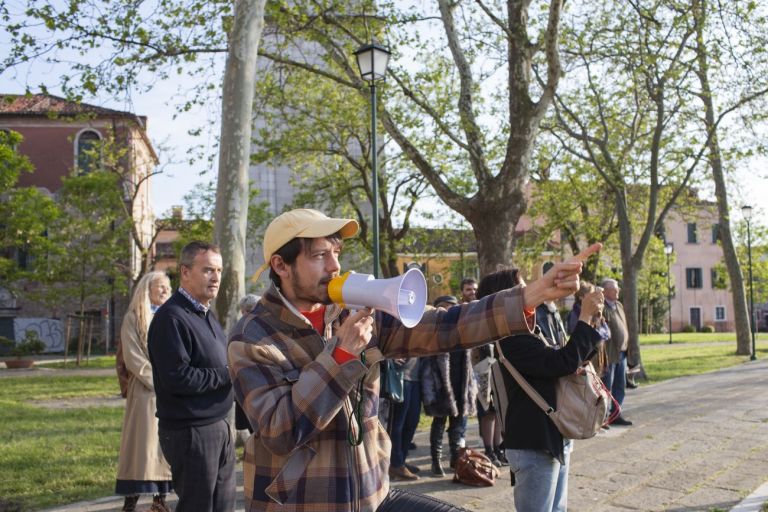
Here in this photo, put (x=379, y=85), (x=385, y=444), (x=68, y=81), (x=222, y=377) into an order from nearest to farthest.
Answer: (x=385, y=444)
(x=222, y=377)
(x=68, y=81)
(x=379, y=85)

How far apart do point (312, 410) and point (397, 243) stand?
26.1 metres

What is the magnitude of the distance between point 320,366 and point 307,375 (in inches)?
2.0

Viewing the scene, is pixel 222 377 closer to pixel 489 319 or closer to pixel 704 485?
pixel 489 319

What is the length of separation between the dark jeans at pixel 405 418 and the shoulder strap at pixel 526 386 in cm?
384

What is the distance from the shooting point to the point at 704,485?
694 centimetres

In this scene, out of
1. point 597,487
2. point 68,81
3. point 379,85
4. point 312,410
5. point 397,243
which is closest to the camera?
point 312,410

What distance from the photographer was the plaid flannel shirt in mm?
2295

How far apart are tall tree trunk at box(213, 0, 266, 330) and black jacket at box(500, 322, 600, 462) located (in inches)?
216

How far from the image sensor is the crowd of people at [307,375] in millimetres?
2395

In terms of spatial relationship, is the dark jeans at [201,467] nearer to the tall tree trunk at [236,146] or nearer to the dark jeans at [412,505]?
the dark jeans at [412,505]

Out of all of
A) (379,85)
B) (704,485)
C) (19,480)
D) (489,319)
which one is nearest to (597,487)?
(704,485)

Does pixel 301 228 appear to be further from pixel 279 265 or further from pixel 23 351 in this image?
pixel 23 351

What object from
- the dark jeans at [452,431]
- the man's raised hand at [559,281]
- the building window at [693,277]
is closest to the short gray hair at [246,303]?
the dark jeans at [452,431]

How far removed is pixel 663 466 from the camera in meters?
7.80
